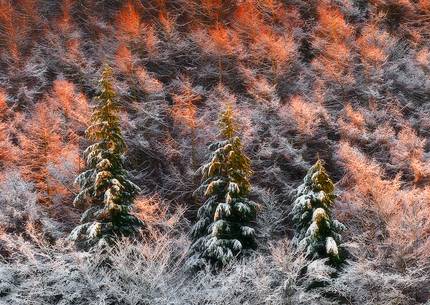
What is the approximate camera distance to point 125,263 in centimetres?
1742

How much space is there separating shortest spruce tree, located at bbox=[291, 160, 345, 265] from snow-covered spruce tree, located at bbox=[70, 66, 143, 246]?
643 centimetres

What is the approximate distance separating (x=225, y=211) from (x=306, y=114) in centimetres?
2162

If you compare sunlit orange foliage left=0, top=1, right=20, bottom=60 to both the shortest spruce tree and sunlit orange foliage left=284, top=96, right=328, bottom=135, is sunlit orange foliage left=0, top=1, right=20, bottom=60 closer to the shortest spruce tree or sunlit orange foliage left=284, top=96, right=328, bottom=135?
sunlit orange foliage left=284, top=96, right=328, bottom=135

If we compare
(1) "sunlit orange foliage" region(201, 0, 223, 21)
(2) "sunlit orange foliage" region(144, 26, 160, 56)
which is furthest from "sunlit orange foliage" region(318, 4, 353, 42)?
(2) "sunlit orange foliage" region(144, 26, 160, 56)

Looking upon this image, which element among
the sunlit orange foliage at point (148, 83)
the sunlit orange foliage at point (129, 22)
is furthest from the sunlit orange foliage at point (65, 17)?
the sunlit orange foliage at point (148, 83)

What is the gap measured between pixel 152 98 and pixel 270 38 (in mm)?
13495

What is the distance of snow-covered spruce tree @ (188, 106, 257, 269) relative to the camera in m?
20.4

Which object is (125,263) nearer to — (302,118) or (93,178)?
(93,178)

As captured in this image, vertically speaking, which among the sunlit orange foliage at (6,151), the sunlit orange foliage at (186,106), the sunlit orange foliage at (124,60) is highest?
the sunlit orange foliage at (124,60)

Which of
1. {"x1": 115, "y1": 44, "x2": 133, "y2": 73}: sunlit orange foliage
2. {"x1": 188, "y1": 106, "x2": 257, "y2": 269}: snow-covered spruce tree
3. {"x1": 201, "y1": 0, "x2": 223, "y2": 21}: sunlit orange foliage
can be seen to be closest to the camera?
{"x1": 188, "y1": 106, "x2": 257, "y2": 269}: snow-covered spruce tree

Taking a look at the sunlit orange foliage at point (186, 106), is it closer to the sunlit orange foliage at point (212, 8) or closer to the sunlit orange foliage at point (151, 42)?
the sunlit orange foliage at point (151, 42)

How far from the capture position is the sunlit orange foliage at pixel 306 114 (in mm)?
39719

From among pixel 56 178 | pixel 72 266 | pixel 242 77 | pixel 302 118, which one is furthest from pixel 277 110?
pixel 72 266

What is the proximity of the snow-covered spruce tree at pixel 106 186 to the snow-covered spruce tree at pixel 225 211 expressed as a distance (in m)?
2.97
